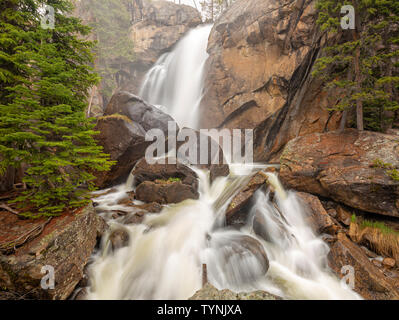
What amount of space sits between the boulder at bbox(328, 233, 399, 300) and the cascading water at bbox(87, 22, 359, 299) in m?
0.21

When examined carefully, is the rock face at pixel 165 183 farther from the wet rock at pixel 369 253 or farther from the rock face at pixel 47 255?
the wet rock at pixel 369 253

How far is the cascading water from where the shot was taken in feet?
12.7

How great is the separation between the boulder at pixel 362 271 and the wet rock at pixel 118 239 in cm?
571

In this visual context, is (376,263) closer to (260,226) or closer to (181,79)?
(260,226)

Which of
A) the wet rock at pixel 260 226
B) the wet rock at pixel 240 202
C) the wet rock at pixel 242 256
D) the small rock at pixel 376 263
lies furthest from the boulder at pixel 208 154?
the small rock at pixel 376 263

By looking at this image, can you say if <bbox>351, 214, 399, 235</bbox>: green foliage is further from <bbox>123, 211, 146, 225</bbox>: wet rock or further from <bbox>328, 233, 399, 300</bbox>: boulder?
<bbox>123, 211, 146, 225</bbox>: wet rock

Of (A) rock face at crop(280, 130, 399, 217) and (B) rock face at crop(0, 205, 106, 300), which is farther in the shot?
(A) rock face at crop(280, 130, 399, 217)

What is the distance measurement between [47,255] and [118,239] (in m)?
1.72

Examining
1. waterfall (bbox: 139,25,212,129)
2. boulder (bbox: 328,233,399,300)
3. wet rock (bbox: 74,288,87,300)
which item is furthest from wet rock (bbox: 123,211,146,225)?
waterfall (bbox: 139,25,212,129)

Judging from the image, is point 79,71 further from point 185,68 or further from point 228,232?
point 185,68

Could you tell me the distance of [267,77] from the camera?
37.2ft

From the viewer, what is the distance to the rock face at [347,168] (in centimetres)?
477
